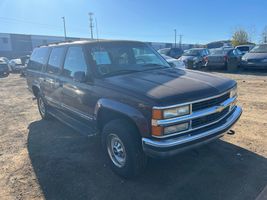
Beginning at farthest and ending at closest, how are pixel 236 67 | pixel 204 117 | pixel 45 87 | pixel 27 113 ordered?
pixel 236 67, pixel 27 113, pixel 45 87, pixel 204 117

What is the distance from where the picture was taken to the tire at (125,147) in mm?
3301

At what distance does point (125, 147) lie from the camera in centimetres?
336

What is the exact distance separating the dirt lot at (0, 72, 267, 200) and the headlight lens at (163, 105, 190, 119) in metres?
0.98

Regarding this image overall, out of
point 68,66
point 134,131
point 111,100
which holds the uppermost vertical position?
point 68,66

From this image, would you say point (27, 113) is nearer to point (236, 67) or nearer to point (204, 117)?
point (204, 117)

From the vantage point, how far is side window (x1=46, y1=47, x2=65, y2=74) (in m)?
5.04

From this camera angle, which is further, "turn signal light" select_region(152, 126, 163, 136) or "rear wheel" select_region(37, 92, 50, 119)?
"rear wheel" select_region(37, 92, 50, 119)

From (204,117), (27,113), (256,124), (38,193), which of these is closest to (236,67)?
(256,124)

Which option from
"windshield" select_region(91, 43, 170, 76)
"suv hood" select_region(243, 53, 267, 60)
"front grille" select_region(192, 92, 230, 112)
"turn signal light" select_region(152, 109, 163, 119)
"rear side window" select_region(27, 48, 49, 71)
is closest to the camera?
"turn signal light" select_region(152, 109, 163, 119)

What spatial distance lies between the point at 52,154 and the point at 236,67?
14.4 metres

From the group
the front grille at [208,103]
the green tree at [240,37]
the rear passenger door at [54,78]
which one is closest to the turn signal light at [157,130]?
the front grille at [208,103]

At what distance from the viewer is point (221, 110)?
138 inches

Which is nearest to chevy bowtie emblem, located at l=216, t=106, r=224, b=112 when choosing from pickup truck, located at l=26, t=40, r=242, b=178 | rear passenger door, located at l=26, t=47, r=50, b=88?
pickup truck, located at l=26, t=40, r=242, b=178

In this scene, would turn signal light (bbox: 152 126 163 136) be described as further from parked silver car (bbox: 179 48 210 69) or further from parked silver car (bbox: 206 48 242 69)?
parked silver car (bbox: 179 48 210 69)
